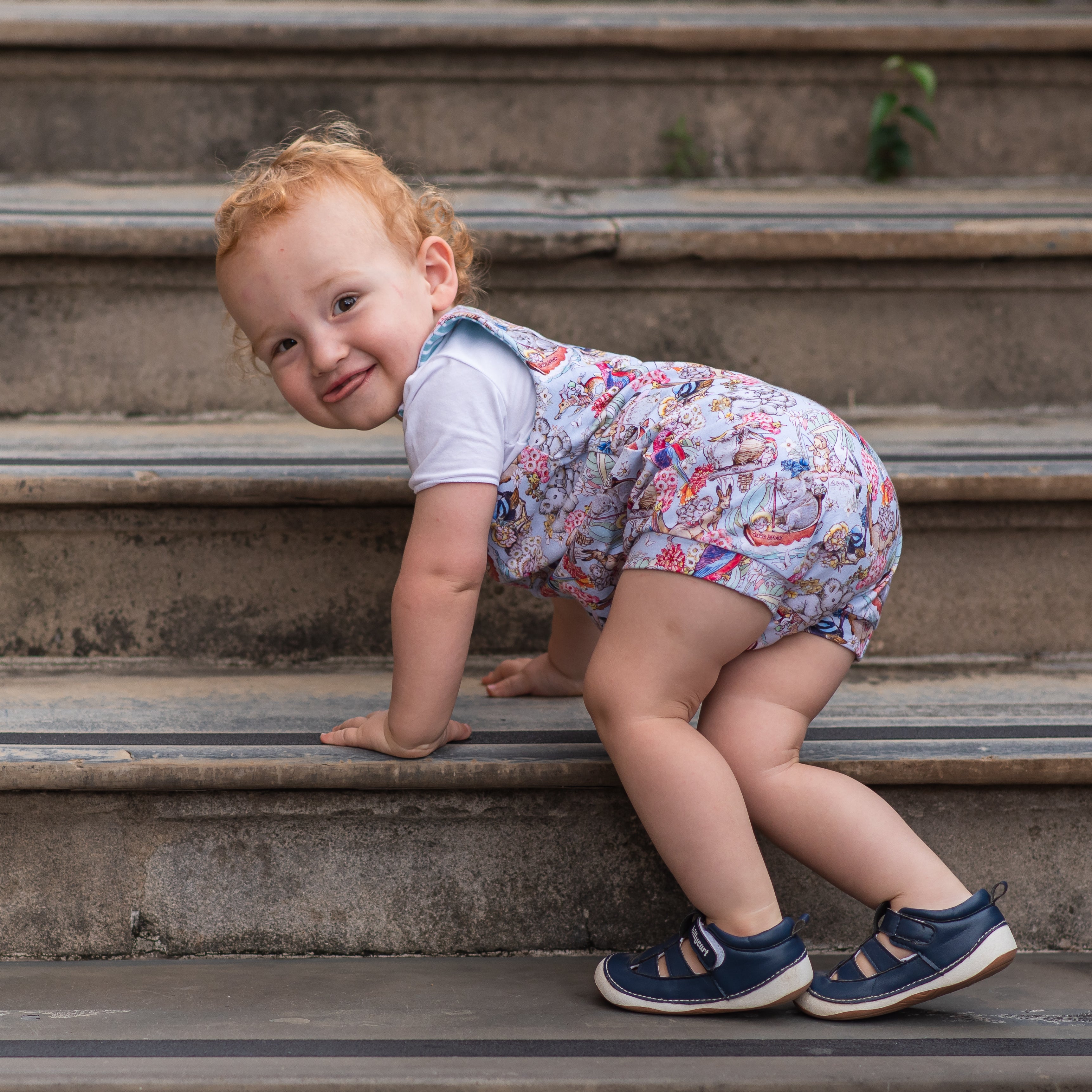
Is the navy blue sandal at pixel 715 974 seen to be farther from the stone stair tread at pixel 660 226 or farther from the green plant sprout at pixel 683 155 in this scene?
the green plant sprout at pixel 683 155

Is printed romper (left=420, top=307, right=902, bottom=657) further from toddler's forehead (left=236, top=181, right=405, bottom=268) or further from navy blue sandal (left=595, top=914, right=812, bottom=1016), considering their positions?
navy blue sandal (left=595, top=914, right=812, bottom=1016)

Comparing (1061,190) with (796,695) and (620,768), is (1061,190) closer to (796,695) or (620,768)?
(796,695)

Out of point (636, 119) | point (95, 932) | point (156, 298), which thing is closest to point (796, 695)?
point (95, 932)

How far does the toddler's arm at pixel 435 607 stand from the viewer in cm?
99

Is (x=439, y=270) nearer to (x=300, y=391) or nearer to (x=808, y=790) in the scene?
(x=300, y=391)

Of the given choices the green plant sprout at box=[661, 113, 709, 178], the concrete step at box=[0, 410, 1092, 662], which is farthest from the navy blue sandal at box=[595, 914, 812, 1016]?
the green plant sprout at box=[661, 113, 709, 178]

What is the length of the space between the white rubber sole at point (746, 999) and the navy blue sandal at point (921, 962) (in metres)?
0.02

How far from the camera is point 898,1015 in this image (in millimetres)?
894

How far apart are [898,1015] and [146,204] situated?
135 centimetres

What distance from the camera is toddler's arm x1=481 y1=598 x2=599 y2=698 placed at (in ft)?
3.94

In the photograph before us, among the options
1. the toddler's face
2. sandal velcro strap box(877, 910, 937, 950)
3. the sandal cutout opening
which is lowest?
the sandal cutout opening

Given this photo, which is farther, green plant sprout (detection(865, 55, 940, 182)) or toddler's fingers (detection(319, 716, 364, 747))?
green plant sprout (detection(865, 55, 940, 182))

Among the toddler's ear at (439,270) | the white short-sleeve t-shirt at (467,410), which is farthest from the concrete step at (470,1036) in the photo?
the toddler's ear at (439,270)

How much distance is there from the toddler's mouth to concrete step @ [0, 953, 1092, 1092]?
52cm
